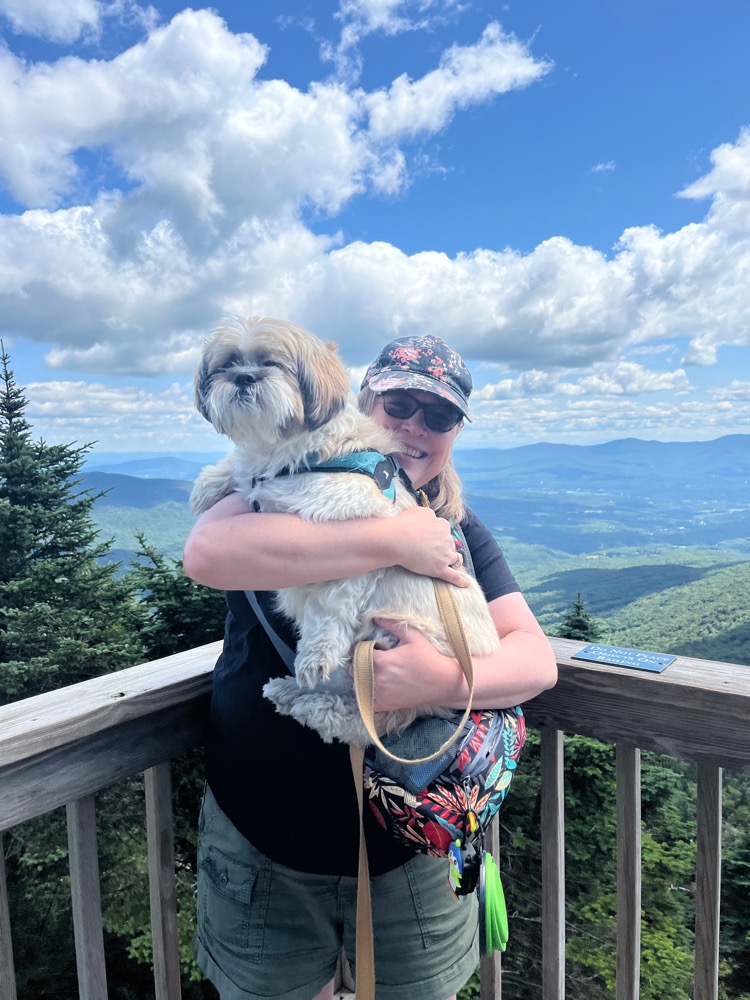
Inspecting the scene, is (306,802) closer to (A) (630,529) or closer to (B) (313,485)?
(B) (313,485)

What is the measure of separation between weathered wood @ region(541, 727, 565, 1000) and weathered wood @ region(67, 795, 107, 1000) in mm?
1398

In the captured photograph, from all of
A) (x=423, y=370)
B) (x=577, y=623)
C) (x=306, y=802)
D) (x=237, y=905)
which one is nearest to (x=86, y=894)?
(x=237, y=905)

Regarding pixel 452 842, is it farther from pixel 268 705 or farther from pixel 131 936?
pixel 131 936

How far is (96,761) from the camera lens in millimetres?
1785

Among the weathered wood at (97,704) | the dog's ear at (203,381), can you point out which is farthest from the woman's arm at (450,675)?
the dog's ear at (203,381)

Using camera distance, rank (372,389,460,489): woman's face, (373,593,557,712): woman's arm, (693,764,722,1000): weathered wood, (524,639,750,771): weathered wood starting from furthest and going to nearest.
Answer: (372,389,460,489): woman's face
(693,764,722,1000): weathered wood
(524,639,750,771): weathered wood
(373,593,557,712): woman's arm

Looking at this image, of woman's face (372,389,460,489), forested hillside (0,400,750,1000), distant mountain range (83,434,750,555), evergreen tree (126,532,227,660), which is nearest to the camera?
woman's face (372,389,460,489)

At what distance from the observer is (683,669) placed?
75.6 inches

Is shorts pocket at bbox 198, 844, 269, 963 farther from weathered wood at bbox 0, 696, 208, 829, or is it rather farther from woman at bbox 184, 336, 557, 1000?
weathered wood at bbox 0, 696, 208, 829

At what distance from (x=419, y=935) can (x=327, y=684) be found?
2.42 feet

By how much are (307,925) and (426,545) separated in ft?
3.53

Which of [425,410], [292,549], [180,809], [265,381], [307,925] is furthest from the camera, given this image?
[180,809]

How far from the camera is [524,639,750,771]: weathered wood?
1.77 metres

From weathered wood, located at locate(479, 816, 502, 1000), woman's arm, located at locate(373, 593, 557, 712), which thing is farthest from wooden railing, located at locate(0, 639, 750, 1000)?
woman's arm, located at locate(373, 593, 557, 712)
